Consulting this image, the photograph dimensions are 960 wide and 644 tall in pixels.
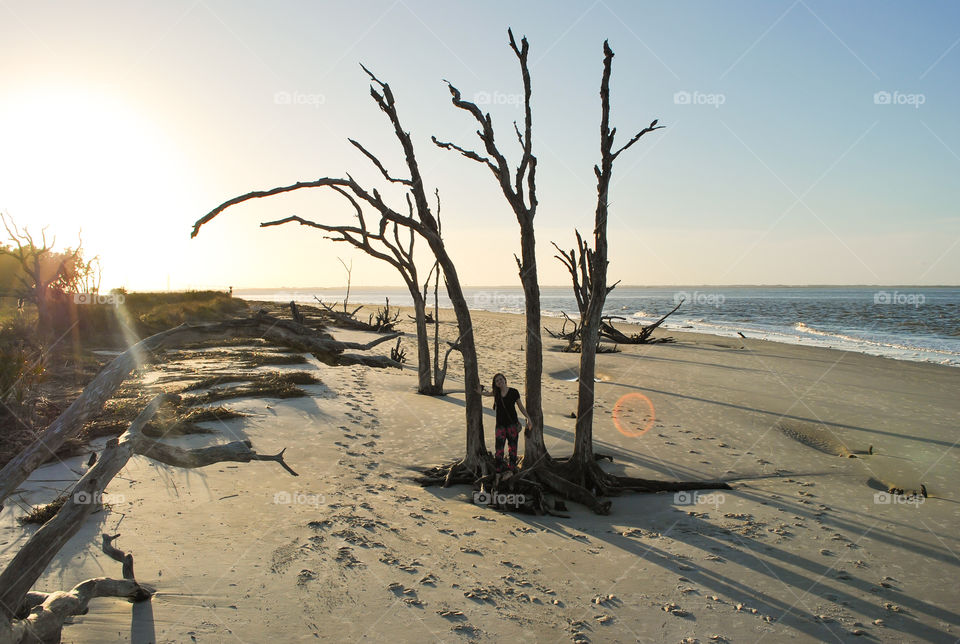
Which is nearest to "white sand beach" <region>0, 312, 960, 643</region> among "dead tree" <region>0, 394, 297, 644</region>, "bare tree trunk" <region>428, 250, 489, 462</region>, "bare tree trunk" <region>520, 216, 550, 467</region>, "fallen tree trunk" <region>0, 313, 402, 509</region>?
"dead tree" <region>0, 394, 297, 644</region>

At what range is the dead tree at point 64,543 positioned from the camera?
2.99 m

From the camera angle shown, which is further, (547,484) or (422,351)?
(422,351)

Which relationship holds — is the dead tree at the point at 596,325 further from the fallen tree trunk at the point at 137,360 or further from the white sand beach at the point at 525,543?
the fallen tree trunk at the point at 137,360

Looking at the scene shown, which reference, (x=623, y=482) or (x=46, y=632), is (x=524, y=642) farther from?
(x=623, y=482)

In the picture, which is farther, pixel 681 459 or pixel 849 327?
pixel 849 327

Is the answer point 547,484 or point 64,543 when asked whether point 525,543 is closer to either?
point 547,484

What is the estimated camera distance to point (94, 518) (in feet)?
17.8

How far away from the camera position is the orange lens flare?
10227 mm

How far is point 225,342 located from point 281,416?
37.3 ft

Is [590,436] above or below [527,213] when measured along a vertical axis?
below

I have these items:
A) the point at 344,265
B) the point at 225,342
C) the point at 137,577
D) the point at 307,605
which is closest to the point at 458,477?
the point at 307,605

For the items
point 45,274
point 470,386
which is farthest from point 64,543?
point 45,274

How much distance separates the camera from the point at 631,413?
37.9 ft

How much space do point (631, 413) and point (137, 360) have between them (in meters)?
9.82
